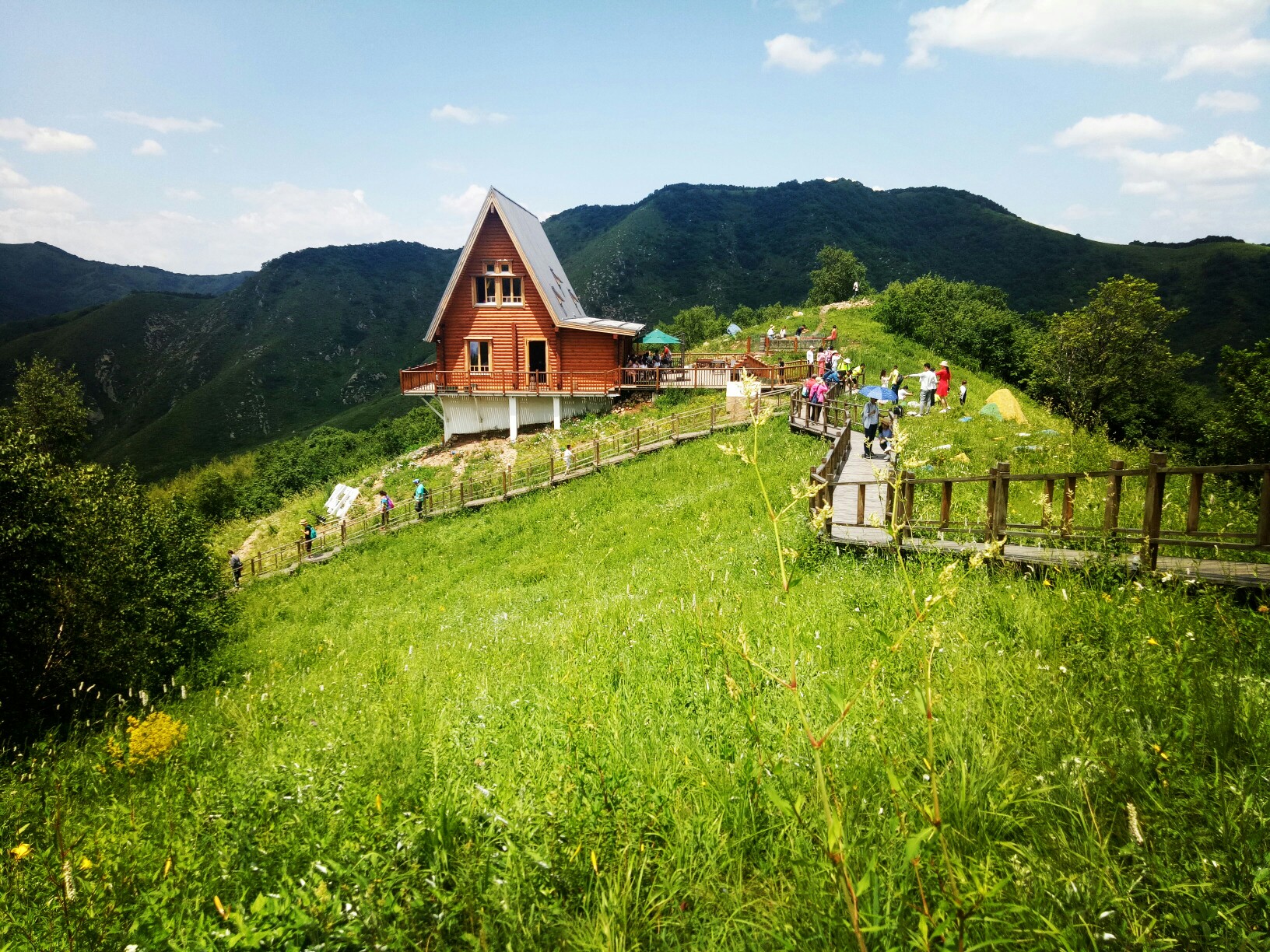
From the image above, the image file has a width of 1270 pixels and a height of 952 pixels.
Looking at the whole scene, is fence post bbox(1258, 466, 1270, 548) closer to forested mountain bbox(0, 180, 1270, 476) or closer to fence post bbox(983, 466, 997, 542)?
fence post bbox(983, 466, 997, 542)

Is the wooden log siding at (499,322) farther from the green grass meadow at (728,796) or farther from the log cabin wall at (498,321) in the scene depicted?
the green grass meadow at (728,796)

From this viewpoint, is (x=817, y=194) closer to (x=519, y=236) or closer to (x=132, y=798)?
(x=519, y=236)

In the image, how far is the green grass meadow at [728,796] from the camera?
221cm

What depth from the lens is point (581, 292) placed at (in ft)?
431

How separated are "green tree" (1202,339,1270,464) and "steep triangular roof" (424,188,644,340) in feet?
109

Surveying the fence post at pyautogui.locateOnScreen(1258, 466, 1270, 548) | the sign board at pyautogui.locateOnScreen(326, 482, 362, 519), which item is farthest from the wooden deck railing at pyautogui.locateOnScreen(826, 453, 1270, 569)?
the sign board at pyautogui.locateOnScreen(326, 482, 362, 519)

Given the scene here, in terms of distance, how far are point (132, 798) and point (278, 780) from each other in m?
1.25

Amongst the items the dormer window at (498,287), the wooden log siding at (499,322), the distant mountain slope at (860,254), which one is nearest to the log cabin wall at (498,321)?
the wooden log siding at (499,322)

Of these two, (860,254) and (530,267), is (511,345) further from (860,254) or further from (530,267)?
(860,254)

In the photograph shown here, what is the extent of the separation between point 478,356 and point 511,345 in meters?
1.96

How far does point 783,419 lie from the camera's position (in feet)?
75.9

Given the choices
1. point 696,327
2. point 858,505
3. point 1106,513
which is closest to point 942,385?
point 858,505

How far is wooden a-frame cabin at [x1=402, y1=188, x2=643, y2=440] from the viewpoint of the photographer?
3070cm

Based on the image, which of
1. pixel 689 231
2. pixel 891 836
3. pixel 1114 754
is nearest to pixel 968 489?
pixel 1114 754
